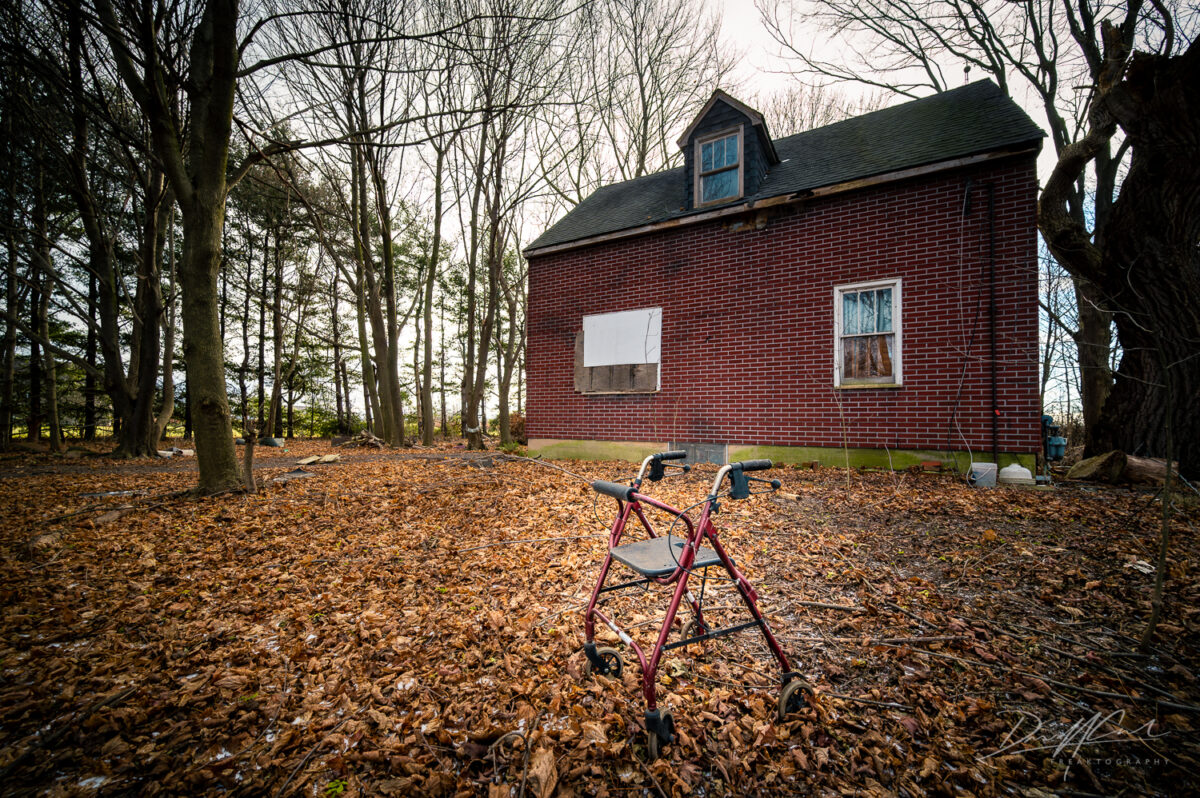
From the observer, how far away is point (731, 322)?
8977 mm

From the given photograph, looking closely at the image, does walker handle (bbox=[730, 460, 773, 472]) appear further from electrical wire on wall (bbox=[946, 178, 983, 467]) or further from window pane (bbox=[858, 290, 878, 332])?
window pane (bbox=[858, 290, 878, 332])

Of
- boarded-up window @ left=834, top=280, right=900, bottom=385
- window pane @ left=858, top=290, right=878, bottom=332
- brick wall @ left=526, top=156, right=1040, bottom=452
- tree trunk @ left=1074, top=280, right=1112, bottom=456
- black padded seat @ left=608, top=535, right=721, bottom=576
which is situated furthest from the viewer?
tree trunk @ left=1074, top=280, right=1112, bottom=456

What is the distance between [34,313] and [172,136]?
12973 millimetres

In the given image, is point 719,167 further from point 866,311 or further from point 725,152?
point 866,311

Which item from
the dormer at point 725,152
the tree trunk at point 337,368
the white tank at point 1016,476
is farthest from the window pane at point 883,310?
the tree trunk at point 337,368

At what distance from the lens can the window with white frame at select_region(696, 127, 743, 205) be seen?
Result: 9.34 metres

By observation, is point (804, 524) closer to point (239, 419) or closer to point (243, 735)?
point (243, 735)

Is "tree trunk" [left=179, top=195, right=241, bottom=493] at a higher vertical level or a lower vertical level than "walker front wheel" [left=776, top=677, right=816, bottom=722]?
higher

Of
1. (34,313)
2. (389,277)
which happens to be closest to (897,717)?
(389,277)

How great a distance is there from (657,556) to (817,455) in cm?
675

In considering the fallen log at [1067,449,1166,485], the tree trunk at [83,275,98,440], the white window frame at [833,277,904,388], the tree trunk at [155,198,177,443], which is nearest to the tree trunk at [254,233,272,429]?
the tree trunk at [83,275,98,440]

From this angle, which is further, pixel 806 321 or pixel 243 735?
pixel 806 321

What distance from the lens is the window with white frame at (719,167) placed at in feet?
30.7

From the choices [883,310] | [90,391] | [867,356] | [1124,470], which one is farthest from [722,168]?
[90,391]
